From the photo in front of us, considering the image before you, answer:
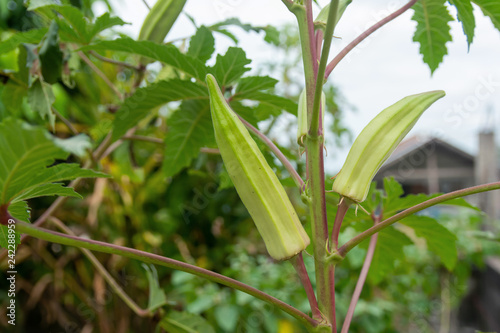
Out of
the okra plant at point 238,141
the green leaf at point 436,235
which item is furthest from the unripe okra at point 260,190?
the green leaf at point 436,235

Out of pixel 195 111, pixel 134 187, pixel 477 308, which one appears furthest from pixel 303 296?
pixel 477 308

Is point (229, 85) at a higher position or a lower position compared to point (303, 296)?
higher

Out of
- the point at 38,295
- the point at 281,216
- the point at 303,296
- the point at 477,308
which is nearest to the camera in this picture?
the point at 281,216

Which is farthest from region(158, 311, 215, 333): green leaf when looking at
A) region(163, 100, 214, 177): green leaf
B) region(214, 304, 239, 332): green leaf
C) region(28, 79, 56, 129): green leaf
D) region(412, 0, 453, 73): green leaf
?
region(214, 304, 239, 332): green leaf

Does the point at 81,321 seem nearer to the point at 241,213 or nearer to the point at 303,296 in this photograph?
the point at 241,213

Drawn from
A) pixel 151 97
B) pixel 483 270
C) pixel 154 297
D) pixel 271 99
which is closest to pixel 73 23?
pixel 151 97

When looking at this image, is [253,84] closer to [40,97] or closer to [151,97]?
[151,97]

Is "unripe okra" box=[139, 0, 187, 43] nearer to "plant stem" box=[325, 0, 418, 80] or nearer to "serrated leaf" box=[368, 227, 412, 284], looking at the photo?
"plant stem" box=[325, 0, 418, 80]
